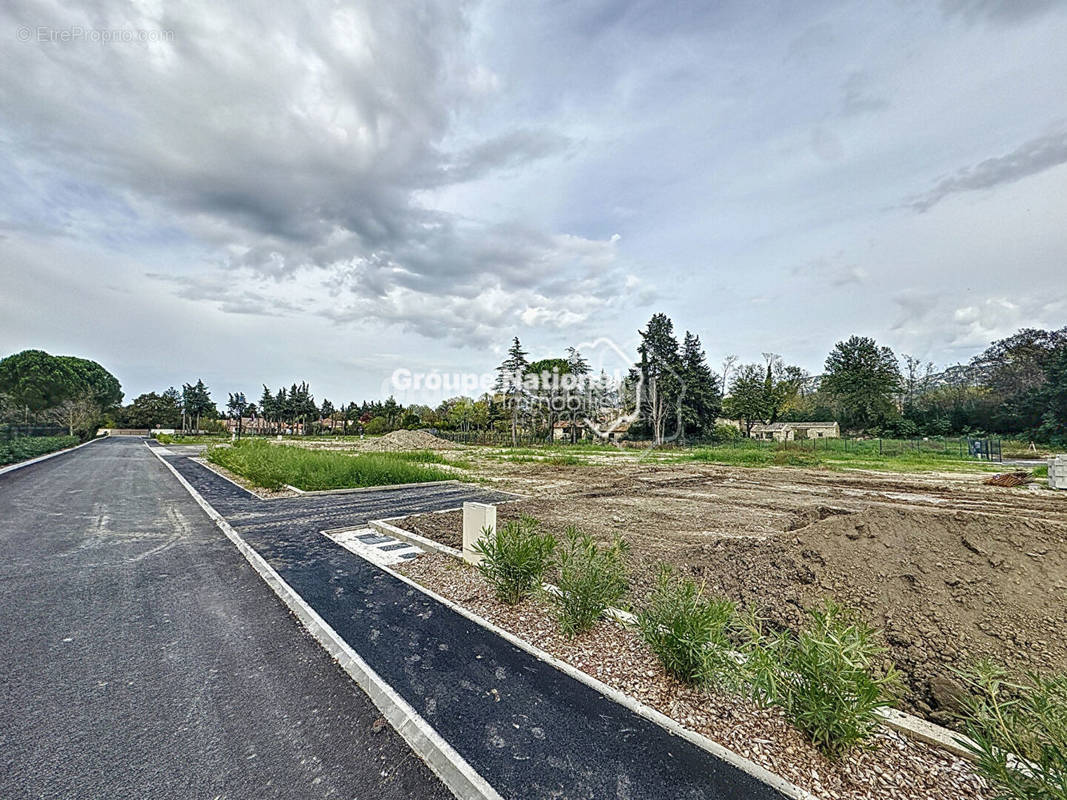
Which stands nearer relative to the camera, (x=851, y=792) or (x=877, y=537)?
(x=851, y=792)

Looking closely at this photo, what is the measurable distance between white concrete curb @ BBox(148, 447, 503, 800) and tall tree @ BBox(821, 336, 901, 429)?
49598 mm

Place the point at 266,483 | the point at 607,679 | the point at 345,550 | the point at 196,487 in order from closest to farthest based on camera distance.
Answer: the point at 607,679
the point at 345,550
the point at 266,483
the point at 196,487

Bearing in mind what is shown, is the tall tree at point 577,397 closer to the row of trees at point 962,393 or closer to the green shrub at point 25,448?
the row of trees at point 962,393

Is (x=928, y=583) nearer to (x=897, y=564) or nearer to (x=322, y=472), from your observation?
(x=897, y=564)

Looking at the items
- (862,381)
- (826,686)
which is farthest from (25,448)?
(862,381)

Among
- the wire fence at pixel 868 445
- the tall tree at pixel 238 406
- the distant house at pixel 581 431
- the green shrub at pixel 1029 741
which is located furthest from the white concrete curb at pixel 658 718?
the tall tree at pixel 238 406

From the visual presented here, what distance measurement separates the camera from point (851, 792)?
2.02 m

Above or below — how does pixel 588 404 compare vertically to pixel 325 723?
above

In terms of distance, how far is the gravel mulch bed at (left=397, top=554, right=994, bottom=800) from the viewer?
207 cm

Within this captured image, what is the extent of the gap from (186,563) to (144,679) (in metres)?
3.17

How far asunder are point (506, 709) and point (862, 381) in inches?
2023

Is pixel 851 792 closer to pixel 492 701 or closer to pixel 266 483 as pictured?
pixel 492 701

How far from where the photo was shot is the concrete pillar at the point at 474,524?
5.10 meters

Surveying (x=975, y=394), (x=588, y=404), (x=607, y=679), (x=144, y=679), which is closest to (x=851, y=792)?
(x=607, y=679)
